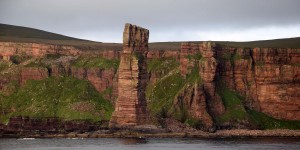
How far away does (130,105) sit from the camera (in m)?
193

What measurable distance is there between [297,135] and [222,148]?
109 feet

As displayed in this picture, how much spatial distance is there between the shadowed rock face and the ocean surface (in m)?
9.11

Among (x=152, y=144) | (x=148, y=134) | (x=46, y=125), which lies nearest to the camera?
(x=152, y=144)

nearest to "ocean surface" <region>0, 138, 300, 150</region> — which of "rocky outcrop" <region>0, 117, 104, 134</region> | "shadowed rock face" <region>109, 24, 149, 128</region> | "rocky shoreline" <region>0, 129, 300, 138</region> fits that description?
"rocky shoreline" <region>0, 129, 300, 138</region>

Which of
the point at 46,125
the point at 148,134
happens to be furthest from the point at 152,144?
the point at 46,125

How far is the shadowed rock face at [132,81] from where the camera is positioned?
632ft

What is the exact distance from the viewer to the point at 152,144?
172 m

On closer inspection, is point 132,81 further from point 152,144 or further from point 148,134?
point 152,144

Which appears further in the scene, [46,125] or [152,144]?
[46,125]

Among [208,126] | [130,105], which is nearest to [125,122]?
[130,105]

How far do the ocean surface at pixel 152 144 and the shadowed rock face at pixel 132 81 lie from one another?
9109mm

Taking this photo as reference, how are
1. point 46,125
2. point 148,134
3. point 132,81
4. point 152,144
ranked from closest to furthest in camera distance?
point 152,144, point 148,134, point 132,81, point 46,125

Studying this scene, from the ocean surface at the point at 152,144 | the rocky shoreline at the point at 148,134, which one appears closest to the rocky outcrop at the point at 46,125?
the rocky shoreline at the point at 148,134

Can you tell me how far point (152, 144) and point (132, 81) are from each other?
974 inches
